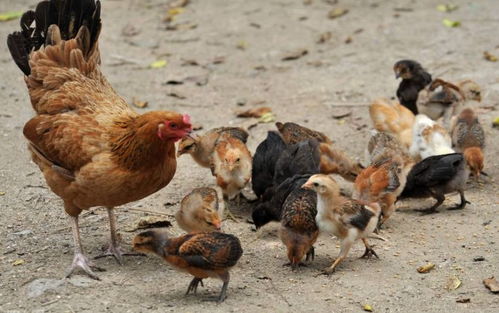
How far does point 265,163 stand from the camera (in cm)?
745

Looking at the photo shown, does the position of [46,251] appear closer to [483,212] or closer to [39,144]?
[39,144]

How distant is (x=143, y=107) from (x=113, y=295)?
4.36 metres

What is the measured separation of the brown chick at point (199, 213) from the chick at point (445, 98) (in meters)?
3.35

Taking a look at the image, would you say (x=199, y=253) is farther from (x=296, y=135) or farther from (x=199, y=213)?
(x=296, y=135)

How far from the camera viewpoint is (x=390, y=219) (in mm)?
7199

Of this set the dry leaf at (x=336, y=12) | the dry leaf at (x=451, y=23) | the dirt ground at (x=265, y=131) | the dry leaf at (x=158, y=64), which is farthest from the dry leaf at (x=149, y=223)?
the dry leaf at (x=451, y=23)

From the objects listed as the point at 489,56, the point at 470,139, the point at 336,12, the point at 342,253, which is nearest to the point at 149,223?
the point at 342,253

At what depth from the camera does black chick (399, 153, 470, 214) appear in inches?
281

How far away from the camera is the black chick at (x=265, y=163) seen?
7422 millimetres

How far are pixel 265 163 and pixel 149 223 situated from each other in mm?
1256

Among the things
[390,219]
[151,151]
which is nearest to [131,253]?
[151,151]

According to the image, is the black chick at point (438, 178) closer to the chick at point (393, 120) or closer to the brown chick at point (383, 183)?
the brown chick at point (383, 183)

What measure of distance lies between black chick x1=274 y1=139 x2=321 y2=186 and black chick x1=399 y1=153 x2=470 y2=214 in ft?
2.88

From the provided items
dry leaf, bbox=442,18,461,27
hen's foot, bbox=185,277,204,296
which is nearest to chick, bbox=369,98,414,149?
hen's foot, bbox=185,277,204,296
